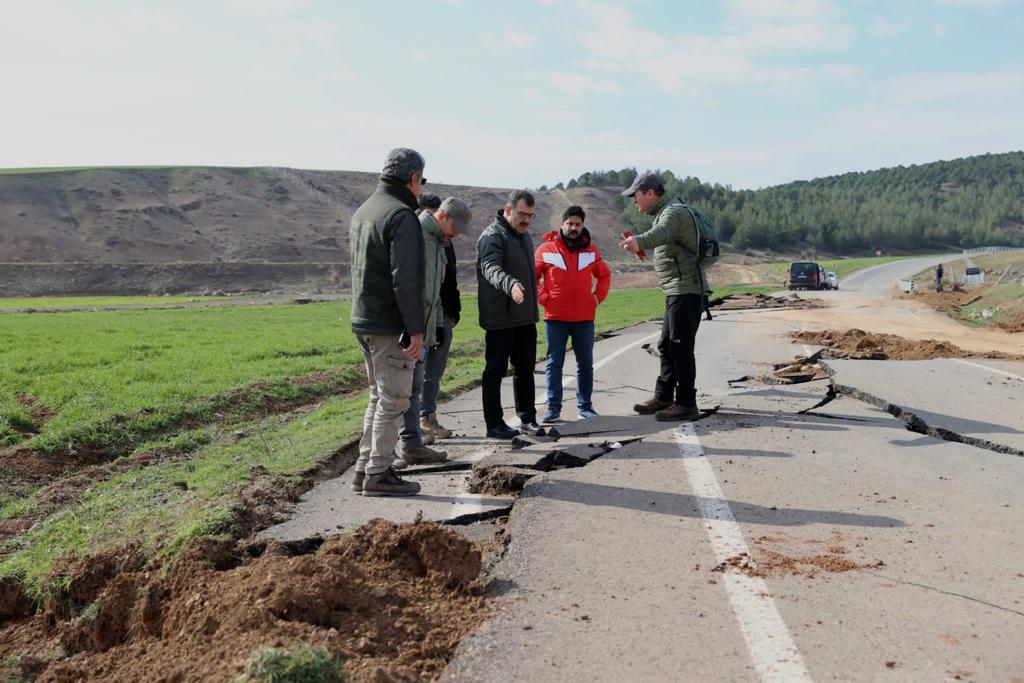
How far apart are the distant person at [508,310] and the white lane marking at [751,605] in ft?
7.29

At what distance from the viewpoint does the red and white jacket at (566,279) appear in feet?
27.0

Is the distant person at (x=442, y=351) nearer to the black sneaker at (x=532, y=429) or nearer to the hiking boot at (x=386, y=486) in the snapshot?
the black sneaker at (x=532, y=429)

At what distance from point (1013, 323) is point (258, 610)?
78.2ft

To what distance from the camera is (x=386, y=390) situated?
18.1 ft

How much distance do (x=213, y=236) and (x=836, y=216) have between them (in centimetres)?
9497

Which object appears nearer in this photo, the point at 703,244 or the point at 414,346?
the point at 414,346

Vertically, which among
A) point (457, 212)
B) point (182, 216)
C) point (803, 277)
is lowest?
point (803, 277)

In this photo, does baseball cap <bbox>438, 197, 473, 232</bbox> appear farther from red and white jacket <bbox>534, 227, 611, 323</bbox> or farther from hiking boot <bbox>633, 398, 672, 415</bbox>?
hiking boot <bbox>633, 398, 672, 415</bbox>

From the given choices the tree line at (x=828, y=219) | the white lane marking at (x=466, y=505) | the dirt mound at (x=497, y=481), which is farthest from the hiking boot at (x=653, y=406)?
the tree line at (x=828, y=219)

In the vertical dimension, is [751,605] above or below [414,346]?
below

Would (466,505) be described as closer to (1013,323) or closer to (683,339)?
(683,339)

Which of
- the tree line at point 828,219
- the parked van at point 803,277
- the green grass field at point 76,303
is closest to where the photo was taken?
the green grass field at point 76,303

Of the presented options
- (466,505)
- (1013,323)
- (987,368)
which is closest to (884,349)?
(987,368)

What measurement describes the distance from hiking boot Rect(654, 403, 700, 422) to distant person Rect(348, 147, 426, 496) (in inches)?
120
